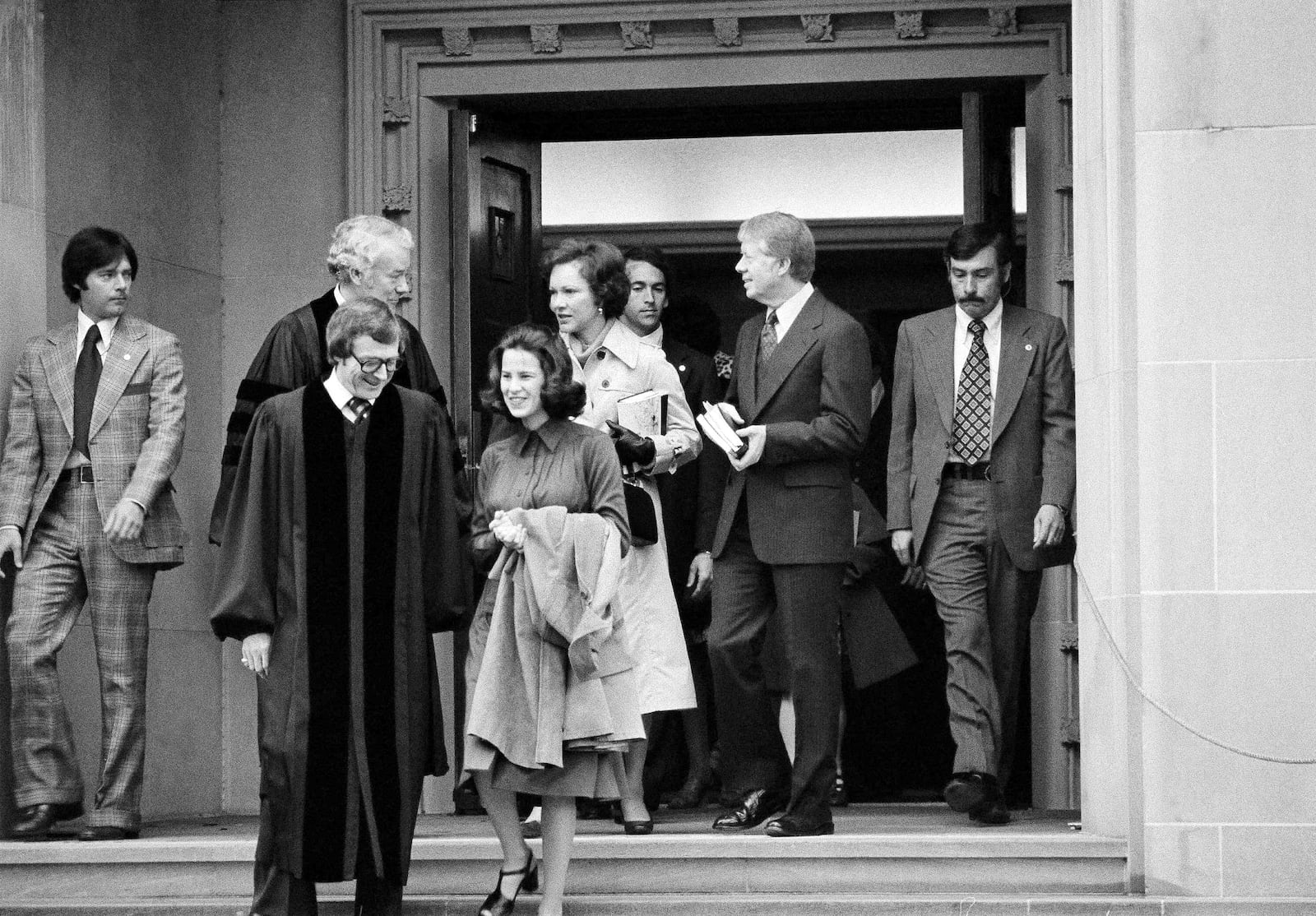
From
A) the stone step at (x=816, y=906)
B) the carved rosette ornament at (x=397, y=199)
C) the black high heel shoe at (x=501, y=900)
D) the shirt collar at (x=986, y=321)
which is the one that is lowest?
the stone step at (x=816, y=906)

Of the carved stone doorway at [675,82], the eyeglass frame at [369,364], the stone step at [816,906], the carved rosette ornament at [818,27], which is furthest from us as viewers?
the carved rosette ornament at [818,27]

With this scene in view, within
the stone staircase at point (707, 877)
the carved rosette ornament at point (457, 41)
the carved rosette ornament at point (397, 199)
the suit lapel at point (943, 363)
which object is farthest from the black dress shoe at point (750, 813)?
the carved rosette ornament at point (457, 41)

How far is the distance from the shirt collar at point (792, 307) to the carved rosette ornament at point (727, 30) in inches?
83.8

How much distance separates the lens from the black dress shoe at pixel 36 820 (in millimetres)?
7938

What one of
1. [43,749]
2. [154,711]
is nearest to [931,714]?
[154,711]

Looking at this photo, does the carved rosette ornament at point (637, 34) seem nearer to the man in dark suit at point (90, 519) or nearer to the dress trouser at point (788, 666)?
the man in dark suit at point (90, 519)

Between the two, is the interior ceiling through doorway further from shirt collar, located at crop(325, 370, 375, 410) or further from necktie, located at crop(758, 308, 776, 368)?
shirt collar, located at crop(325, 370, 375, 410)

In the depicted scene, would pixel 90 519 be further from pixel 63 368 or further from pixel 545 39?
pixel 545 39

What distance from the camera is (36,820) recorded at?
795 centimetres

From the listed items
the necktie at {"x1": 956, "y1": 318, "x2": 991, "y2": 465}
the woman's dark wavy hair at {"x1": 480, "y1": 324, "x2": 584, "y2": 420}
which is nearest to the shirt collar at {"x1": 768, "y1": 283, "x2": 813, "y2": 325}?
the necktie at {"x1": 956, "y1": 318, "x2": 991, "y2": 465}

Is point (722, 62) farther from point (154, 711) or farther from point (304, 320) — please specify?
point (154, 711)

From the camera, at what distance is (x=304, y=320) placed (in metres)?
7.62

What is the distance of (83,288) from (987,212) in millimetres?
3686

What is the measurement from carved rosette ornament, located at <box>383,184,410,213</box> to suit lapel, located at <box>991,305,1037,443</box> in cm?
289
